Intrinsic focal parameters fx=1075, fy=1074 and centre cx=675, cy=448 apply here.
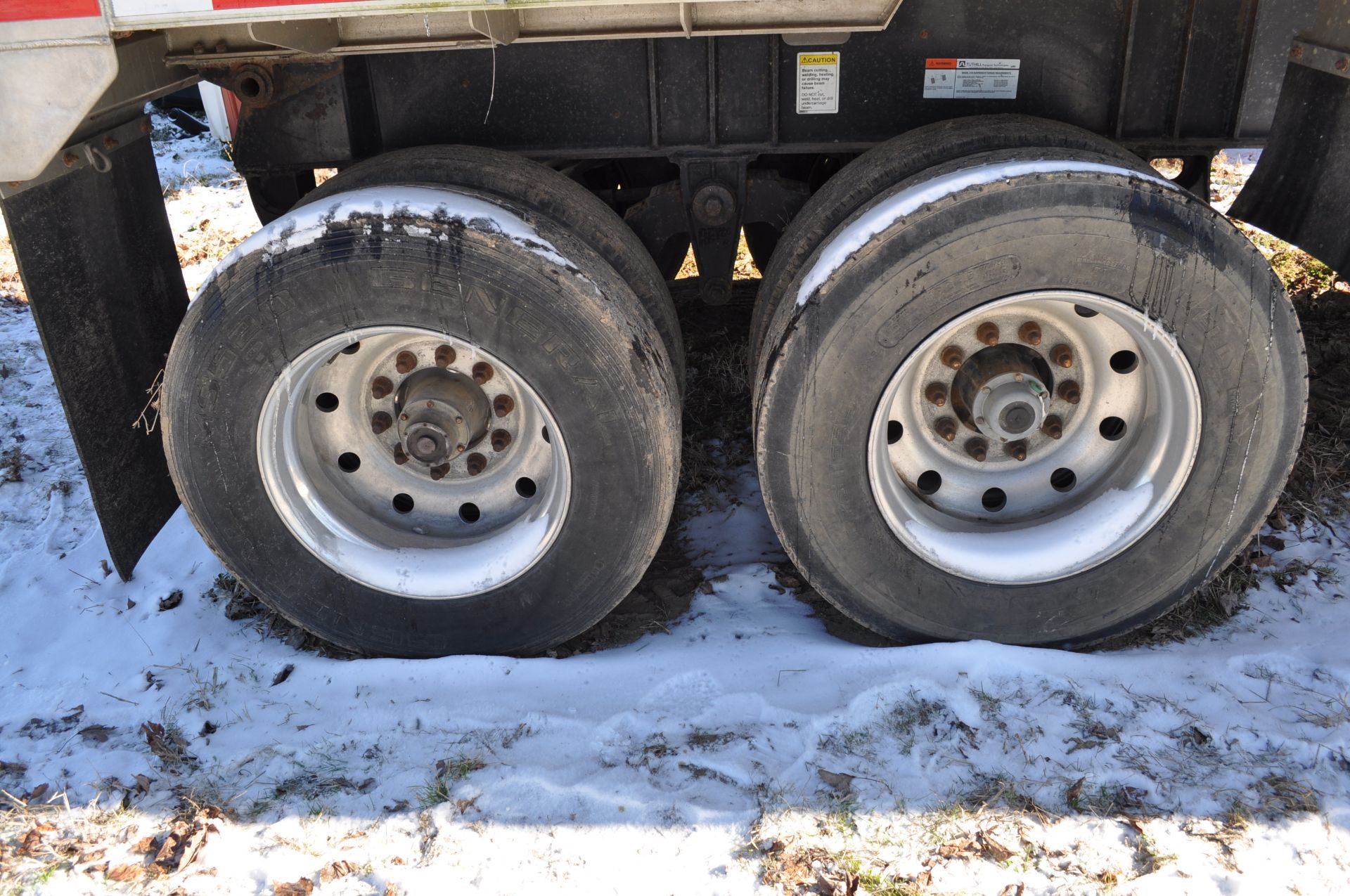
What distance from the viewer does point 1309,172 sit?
359 cm

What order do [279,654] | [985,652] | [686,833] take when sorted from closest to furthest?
[686,833], [985,652], [279,654]

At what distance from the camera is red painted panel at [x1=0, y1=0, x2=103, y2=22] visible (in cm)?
236

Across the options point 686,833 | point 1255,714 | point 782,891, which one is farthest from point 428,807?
point 1255,714

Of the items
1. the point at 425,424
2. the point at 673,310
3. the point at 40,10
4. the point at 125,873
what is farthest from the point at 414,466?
the point at 40,10

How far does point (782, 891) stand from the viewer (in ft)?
8.13

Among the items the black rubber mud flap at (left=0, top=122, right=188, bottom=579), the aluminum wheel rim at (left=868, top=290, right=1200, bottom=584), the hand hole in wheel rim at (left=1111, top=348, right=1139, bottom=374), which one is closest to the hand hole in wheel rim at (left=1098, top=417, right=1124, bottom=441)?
the aluminum wheel rim at (left=868, top=290, right=1200, bottom=584)

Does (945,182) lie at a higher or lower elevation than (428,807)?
higher

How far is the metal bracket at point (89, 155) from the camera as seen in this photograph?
9.39 feet

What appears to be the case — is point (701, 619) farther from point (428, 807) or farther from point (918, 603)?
point (428, 807)

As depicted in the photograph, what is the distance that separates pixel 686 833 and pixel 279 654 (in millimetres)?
1543

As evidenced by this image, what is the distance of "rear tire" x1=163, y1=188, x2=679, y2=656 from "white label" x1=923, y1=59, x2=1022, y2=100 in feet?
3.65

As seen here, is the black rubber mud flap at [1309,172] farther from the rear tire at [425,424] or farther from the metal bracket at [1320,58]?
the rear tire at [425,424]

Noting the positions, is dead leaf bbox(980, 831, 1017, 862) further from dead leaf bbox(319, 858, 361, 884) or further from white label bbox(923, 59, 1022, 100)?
white label bbox(923, 59, 1022, 100)

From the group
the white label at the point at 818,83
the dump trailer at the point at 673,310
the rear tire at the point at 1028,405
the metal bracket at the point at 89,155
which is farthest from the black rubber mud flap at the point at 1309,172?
the metal bracket at the point at 89,155
